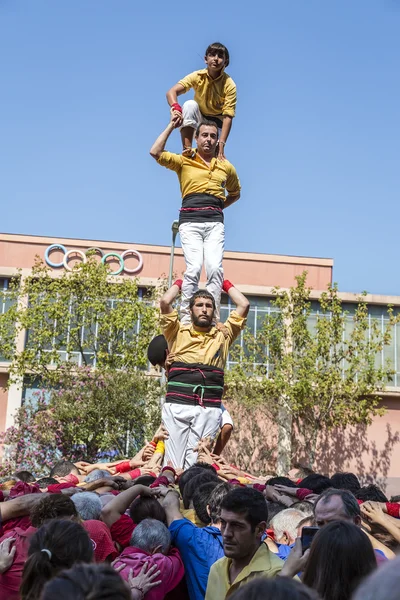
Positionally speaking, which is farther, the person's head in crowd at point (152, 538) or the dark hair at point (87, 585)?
the person's head in crowd at point (152, 538)

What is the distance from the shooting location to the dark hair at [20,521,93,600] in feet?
10.5

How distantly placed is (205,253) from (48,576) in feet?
23.4

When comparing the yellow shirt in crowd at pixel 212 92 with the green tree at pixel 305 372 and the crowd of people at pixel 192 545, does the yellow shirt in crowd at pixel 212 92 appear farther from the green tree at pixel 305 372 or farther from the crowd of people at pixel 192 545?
the green tree at pixel 305 372

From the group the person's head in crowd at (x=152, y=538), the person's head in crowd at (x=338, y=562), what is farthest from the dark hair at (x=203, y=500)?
the person's head in crowd at (x=338, y=562)

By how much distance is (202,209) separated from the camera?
1012 centimetres

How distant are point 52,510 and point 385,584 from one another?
2941 mm

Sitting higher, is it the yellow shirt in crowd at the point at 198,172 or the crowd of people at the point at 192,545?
the yellow shirt in crowd at the point at 198,172

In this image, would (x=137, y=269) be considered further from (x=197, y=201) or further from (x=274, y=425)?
(x=197, y=201)

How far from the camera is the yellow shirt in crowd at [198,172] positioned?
10.1 metres

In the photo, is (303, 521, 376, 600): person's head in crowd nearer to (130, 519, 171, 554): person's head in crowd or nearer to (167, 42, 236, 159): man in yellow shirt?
(130, 519, 171, 554): person's head in crowd

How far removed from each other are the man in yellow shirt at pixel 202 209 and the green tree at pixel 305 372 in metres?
20.6

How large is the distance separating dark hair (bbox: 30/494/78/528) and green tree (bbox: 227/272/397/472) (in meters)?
26.1

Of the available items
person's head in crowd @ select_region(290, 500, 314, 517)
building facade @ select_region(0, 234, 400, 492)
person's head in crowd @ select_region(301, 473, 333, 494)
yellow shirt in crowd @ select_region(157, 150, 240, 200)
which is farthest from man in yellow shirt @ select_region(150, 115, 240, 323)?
building facade @ select_region(0, 234, 400, 492)

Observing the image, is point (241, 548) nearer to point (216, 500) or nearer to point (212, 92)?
point (216, 500)
